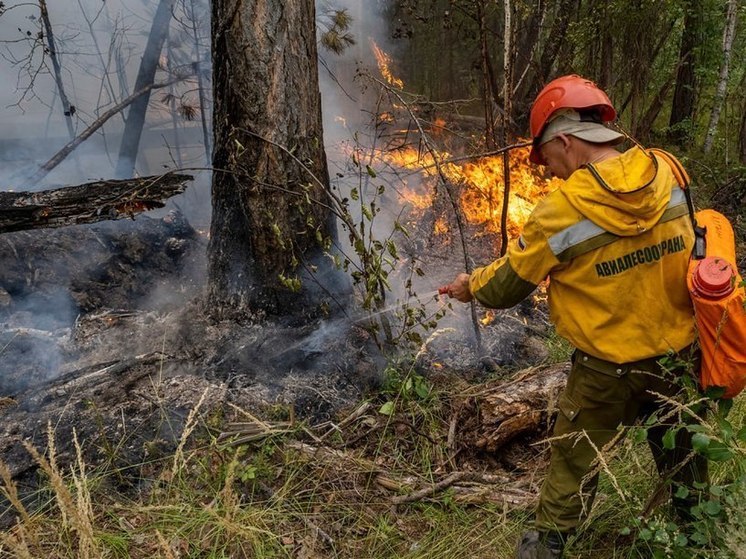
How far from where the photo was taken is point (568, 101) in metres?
2.07

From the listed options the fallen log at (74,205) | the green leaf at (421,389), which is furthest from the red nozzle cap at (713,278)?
the fallen log at (74,205)

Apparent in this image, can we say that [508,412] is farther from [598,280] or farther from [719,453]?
[719,453]

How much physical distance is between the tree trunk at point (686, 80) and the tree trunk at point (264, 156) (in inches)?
288

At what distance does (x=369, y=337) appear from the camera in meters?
3.84

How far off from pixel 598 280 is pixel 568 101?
29.4 inches

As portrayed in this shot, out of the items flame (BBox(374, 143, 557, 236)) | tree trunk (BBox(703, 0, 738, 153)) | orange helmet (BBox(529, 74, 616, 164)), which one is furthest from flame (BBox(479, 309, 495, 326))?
tree trunk (BBox(703, 0, 738, 153))

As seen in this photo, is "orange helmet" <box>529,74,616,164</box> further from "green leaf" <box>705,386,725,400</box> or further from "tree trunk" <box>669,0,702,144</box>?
"tree trunk" <box>669,0,702,144</box>

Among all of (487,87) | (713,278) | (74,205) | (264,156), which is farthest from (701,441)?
(74,205)

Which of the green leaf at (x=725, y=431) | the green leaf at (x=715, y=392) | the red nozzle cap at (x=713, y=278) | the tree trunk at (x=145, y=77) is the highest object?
the tree trunk at (x=145, y=77)

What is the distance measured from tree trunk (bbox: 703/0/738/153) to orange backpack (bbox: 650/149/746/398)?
7.97 m

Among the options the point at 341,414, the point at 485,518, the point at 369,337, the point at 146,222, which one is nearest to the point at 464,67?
the point at 146,222

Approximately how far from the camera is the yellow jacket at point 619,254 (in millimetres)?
1875

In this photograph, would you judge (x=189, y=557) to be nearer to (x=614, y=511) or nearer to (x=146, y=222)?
(x=614, y=511)

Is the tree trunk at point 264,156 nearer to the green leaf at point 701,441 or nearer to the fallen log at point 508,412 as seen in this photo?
the fallen log at point 508,412
